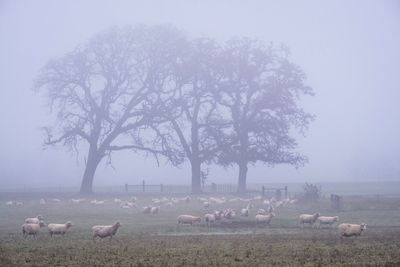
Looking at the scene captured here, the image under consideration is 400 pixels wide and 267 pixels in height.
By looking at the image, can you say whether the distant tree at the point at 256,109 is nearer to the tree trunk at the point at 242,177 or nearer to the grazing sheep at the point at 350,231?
the tree trunk at the point at 242,177

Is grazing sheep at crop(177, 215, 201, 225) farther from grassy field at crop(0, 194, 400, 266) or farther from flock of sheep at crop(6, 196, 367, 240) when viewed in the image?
grassy field at crop(0, 194, 400, 266)

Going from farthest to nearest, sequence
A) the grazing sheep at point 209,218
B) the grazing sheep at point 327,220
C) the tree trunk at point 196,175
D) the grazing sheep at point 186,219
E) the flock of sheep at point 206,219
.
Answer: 1. the tree trunk at point 196,175
2. the grazing sheep at point 209,218
3. the grazing sheep at point 186,219
4. the grazing sheep at point 327,220
5. the flock of sheep at point 206,219

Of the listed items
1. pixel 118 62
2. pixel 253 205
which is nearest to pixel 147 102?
pixel 118 62

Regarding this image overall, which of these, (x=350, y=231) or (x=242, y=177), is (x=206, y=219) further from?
(x=242, y=177)

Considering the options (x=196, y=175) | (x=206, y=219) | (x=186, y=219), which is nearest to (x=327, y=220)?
(x=206, y=219)

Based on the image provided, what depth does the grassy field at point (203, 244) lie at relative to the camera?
1716 centimetres

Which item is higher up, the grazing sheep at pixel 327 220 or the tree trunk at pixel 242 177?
the tree trunk at pixel 242 177

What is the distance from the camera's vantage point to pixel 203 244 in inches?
840

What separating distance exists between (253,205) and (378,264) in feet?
97.7

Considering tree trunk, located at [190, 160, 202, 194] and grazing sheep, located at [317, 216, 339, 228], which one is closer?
grazing sheep, located at [317, 216, 339, 228]

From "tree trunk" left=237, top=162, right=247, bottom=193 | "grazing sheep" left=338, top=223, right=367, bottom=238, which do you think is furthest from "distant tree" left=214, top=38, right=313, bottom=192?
"grazing sheep" left=338, top=223, right=367, bottom=238

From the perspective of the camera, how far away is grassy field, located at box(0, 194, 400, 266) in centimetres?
1716

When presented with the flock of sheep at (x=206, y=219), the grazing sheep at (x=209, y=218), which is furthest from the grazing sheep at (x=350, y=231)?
the grazing sheep at (x=209, y=218)

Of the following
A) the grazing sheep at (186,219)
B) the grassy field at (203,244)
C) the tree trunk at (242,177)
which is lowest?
the grassy field at (203,244)
